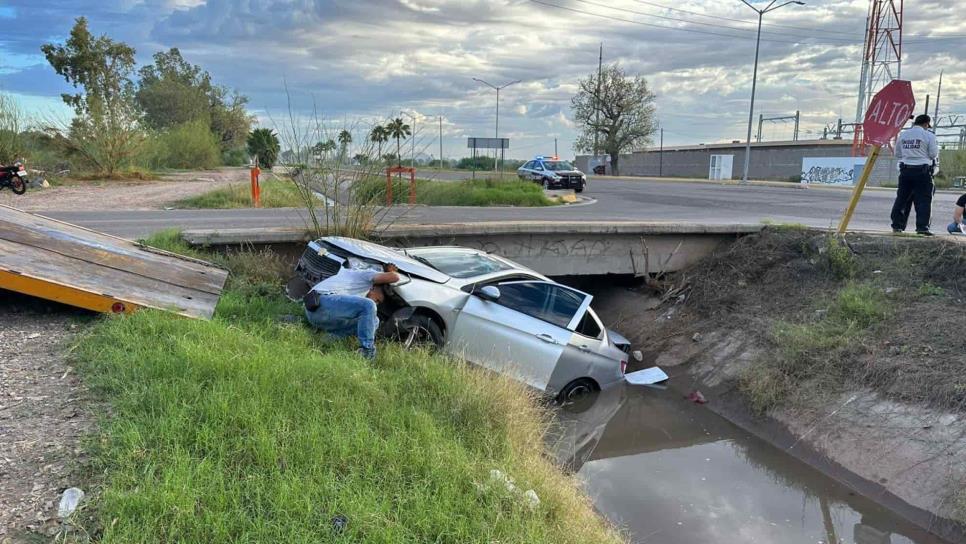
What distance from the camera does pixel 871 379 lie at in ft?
23.9

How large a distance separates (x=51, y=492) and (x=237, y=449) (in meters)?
0.90

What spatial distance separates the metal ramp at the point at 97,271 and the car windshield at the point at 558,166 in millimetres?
24475

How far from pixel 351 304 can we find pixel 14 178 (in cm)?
2079

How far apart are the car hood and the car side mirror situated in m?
0.38

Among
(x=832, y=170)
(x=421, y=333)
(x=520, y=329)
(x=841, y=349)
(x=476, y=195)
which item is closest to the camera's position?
(x=421, y=333)

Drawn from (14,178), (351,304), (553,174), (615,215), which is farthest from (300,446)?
(553,174)

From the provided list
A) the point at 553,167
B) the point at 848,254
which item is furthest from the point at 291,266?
the point at 553,167

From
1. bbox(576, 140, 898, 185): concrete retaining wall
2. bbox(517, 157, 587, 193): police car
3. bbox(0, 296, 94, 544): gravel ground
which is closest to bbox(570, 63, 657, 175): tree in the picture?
bbox(576, 140, 898, 185): concrete retaining wall

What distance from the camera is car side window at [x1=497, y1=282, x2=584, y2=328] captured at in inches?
289

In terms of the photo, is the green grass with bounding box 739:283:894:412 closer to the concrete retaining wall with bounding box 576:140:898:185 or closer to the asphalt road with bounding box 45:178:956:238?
the asphalt road with bounding box 45:178:956:238

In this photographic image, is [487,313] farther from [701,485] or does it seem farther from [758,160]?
[758,160]

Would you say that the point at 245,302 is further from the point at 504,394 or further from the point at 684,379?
the point at 684,379

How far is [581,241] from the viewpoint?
1164 cm

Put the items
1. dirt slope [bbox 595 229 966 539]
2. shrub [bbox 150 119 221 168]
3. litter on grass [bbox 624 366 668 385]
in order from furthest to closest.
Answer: shrub [bbox 150 119 221 168] → litter on grass [bbox 624 366 668 385] → dirt slope [bbox 595 229 966 539]
